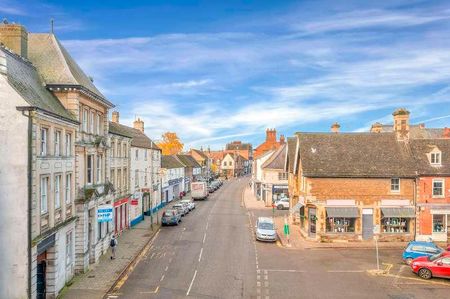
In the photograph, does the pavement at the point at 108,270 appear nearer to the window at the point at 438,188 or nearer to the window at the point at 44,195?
the window at the point at 44,195

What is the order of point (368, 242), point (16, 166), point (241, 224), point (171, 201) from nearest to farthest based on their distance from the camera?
1. point (16, 166)
2. point (368, 242)
3. point (241, 224)
4. point (171, 201)

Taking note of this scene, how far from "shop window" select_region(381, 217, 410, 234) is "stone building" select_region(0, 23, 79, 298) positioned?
2632 centimetres

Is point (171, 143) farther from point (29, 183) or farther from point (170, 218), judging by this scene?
point (29, 183)

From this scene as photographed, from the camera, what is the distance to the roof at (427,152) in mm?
36594

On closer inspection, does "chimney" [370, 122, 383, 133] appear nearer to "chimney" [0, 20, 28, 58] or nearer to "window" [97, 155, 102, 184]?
"window" [97, 155, 102, 184]

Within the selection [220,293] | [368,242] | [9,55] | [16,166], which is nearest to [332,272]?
[220,293]

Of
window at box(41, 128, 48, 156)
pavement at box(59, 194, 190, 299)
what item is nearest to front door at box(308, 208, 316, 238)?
pavement at box(59, 194, 190, 299)

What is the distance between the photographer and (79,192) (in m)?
25.7

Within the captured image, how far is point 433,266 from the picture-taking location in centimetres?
2483

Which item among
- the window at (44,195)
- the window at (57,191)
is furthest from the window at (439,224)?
the window at (44,195)

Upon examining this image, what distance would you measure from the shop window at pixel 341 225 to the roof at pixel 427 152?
298 inches

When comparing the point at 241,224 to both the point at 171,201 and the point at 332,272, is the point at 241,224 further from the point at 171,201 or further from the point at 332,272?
the point at 171,201

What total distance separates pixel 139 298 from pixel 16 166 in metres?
8.85

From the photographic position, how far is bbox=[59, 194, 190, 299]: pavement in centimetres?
2206
